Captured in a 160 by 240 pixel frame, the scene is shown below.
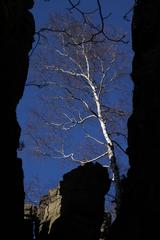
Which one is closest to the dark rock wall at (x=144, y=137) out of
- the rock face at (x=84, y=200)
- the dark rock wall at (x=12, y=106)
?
the dark rock wall at (x=12, y=106)

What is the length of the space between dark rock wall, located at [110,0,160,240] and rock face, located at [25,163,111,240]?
220cm

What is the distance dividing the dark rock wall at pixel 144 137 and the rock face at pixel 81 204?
2.20 m

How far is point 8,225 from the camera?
687 cm

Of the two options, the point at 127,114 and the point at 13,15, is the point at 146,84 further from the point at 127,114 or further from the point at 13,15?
the point at 127,114

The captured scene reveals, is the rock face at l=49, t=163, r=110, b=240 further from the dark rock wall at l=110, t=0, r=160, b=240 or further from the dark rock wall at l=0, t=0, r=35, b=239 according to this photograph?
the dark rock wall at l=110, t=0, r=160, b=240

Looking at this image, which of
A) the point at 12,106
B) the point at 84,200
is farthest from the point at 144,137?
the point at 84,200

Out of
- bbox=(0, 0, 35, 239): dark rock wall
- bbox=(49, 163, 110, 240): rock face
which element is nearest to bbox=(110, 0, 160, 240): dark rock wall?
bbox=(0, 0, 35, 239): dark rock wall

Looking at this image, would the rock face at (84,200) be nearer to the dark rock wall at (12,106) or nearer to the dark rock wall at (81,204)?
the dark rock wall at (81,204)

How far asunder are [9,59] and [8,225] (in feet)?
9.53

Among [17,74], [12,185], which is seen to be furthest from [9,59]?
[12,185]

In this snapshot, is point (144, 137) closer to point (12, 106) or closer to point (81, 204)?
point (12, 106)

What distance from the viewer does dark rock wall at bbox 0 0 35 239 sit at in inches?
280

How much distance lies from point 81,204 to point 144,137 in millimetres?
3244

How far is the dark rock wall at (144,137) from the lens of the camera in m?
6.16
